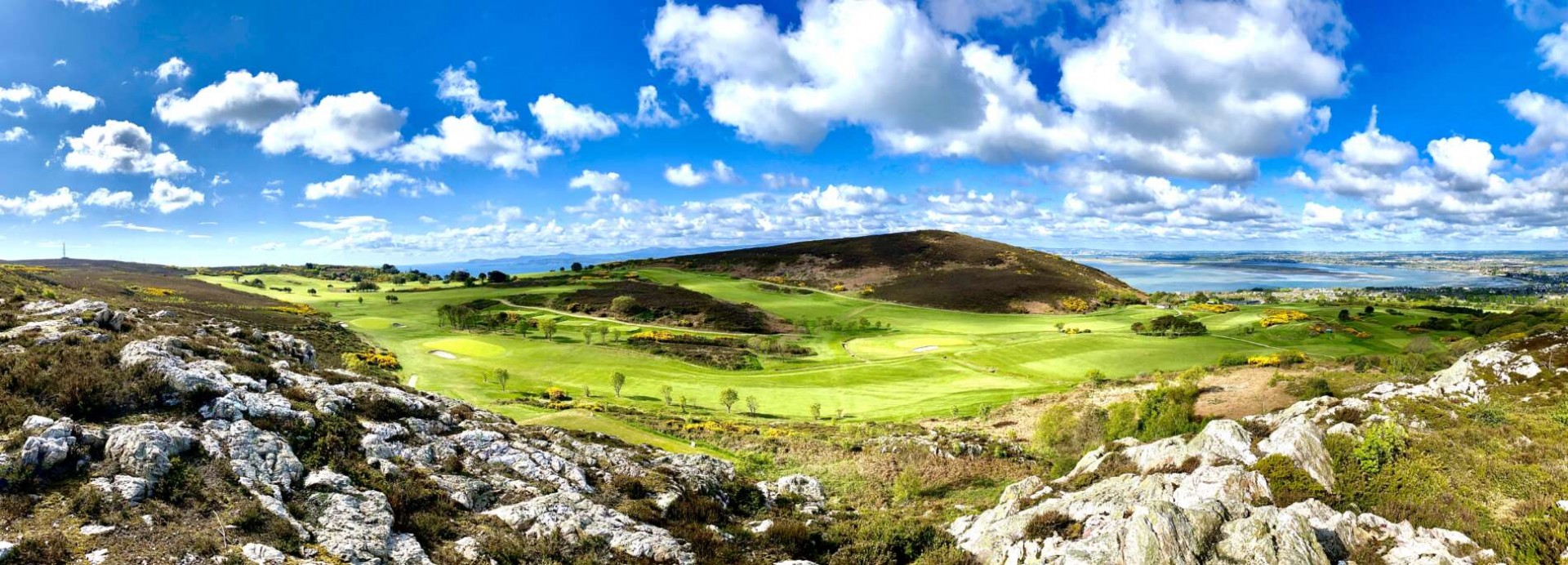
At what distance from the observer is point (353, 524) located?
1354cm

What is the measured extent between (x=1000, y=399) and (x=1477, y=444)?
39.1 metres

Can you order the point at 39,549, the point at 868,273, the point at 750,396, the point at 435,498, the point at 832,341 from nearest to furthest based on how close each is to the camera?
the point at 39,549 → the point at 435,498 → the point at 750,396 → the point at 832,341 → the point at 868,273

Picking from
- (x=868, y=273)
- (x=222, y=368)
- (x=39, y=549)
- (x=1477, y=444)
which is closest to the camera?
(x=39, y=549)

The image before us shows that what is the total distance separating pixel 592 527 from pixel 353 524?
551 centimetres

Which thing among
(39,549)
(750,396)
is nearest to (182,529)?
(39,549)

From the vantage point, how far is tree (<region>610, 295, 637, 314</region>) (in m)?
117

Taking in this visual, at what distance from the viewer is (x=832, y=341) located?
99.7 metres

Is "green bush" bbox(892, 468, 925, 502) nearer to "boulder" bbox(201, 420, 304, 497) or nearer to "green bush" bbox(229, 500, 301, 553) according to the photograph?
"green bush" bbox(229, 500, 301, 553)

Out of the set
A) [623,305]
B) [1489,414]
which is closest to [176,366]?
[1489,414]

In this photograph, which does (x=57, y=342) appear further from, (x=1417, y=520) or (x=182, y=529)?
(x=1417, y=520)

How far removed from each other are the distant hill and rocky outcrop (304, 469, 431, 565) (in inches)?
5038

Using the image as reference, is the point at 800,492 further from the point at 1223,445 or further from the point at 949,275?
the point at 949,275

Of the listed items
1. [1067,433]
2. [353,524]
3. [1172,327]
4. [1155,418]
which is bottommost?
[1067,433]

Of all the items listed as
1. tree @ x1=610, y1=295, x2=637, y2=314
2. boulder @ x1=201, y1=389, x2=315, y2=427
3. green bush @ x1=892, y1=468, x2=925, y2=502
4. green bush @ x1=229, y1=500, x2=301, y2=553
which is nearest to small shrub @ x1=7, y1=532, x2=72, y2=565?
green bush @ x1=229, y1=500, x2=301, y2=553
